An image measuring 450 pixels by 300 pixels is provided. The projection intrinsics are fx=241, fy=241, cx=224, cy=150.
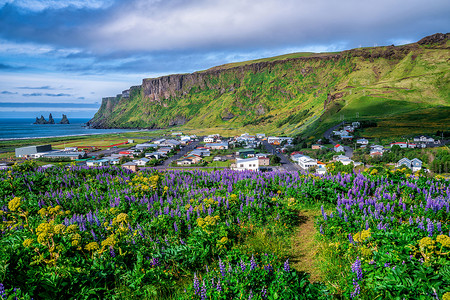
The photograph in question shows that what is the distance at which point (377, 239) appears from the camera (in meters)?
5.29

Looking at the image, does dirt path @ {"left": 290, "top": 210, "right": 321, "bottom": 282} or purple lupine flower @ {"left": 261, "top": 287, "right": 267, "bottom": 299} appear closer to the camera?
purple lupine flower @ {"left": 261, "top": 287, "right": 267, "bottom": 299}

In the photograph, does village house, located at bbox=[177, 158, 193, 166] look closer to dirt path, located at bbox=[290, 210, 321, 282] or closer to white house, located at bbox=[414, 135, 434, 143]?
dirt path, located at bbox=[290, 210, 321, 282]

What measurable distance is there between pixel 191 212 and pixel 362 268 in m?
5.25

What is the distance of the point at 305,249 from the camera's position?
691 centimetres

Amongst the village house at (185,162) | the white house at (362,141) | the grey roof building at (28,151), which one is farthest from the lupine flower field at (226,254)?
the grey roof building at (28,151)

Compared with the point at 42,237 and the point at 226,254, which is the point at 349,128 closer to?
the point at 226,254

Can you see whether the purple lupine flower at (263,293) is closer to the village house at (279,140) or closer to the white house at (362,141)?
the white house at (362,141)

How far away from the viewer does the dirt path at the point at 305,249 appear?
19.2 ft

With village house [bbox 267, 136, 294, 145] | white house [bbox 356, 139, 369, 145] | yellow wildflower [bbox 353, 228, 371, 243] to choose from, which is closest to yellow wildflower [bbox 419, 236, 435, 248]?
yellow wildflower [bbox 353, 228, 371, 243]

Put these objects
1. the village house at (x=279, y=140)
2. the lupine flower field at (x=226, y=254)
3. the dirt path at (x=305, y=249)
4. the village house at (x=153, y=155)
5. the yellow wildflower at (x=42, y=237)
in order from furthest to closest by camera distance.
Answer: the village house at (x=279, y=140)
the village house at (x=153, y=155)
the dirt path at (x=305, y=249)
the yellow wildflower at (x=42, y=237)
the lupine flower field at (x=226, y=254)

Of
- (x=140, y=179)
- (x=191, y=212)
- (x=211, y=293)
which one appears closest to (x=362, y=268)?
(x=211, y=293)

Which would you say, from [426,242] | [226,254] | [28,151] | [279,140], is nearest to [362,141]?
[279,140]

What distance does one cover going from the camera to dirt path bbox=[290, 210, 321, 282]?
5.84 metres

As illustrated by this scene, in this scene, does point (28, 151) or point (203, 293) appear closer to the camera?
point (203, 293)
